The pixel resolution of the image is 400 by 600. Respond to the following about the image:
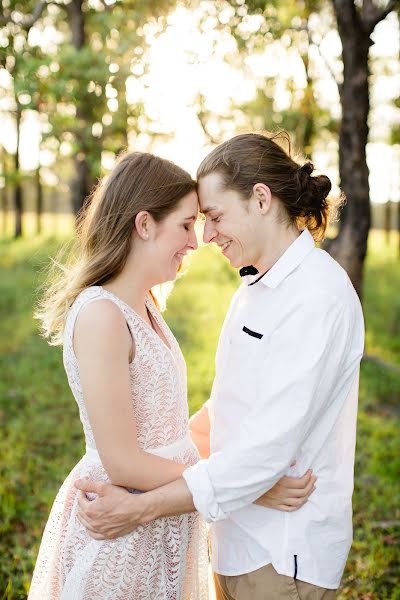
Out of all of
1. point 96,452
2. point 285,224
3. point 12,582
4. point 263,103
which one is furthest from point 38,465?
point 263,103

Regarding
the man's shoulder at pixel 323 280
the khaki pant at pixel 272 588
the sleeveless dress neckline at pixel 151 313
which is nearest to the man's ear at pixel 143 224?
the sleeveless dress neckline at pixel 151 313

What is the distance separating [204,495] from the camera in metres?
2.22

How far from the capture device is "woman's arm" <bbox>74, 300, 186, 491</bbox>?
218 cm

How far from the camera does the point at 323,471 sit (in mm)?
2375

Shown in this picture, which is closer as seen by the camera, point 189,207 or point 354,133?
point 189,207

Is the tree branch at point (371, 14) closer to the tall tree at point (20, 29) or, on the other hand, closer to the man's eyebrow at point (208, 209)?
the tall tree at point (20, 29)

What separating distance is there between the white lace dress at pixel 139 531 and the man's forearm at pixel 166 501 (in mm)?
167

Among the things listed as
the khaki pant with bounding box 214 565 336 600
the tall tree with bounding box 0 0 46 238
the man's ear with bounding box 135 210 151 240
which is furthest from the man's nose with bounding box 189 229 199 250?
the tall tree with bounding box 0 0 46 238

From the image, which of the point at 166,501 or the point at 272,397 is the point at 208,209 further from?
the point at 166,501

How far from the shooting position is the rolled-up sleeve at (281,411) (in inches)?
85.8

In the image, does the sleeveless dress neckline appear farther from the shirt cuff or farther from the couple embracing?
the shirt cuff

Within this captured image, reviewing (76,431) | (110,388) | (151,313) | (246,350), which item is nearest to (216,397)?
(246,350)

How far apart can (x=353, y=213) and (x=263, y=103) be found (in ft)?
45.9

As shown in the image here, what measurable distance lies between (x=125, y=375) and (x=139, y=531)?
581 mm
